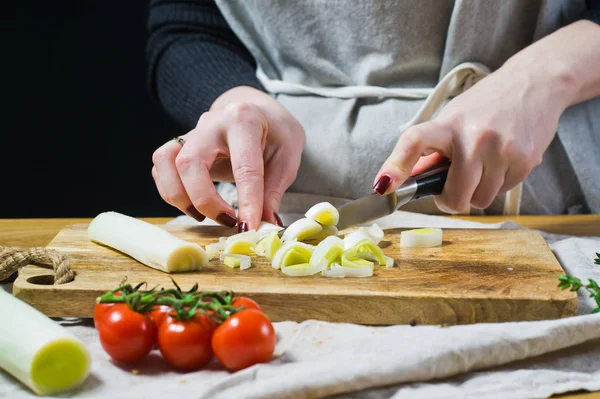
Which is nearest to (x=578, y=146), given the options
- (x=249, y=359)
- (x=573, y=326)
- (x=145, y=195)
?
(x=573, y=326)

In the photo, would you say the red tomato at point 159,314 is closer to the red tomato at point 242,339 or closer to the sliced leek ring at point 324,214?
the red tomato at point 242,339

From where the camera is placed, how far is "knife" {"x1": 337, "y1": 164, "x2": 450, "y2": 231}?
1599 millimetres

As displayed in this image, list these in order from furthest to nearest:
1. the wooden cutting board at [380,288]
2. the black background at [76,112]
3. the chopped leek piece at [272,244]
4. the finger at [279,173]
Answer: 1. the black background at [76,112]
2. the finger at [279,173]
3. the chopped leek piece at [272,244]
4. the wooden cutting board at [380,288]

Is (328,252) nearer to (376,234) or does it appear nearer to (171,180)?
(376,234)

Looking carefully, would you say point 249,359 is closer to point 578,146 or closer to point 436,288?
point 436,288

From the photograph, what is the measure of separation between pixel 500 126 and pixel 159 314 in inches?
34.7

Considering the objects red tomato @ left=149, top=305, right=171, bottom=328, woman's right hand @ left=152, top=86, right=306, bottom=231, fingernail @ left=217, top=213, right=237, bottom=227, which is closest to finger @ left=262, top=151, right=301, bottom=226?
woman's right hand @ left=152, top=86, right=306, bottom=231

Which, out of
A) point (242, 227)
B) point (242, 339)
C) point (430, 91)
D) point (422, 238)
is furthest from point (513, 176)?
point (242, 339)

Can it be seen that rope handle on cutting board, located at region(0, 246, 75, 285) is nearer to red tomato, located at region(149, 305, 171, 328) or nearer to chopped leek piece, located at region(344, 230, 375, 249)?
red tomato, located at region(149, 305, 171, 328)

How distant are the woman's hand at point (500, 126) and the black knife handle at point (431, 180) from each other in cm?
2

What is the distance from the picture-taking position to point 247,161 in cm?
158

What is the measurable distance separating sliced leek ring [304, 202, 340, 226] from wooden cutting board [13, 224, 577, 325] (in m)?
0.15

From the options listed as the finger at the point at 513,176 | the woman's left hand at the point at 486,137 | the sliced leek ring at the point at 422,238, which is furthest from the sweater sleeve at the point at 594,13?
the sliced leek ring at the point at 422,238

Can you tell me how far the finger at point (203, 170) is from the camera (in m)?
1.56
